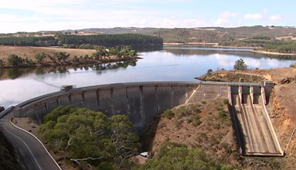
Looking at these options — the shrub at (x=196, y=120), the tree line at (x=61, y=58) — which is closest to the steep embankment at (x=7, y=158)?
the shrub at (x=196, y=120)

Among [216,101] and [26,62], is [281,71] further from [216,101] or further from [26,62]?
[26,62]

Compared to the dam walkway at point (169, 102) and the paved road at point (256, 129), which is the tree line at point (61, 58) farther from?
the paved road at point (256, 129)

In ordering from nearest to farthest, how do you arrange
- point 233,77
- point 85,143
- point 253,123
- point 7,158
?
point 7,158 < point 85,143 < point 253,123 < point 233,77

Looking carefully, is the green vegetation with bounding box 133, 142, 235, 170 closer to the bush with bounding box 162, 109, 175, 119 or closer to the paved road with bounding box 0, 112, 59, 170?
the paved road with bounding box 0, 112, 59, 170

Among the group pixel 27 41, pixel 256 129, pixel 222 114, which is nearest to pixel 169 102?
pixel 222 114

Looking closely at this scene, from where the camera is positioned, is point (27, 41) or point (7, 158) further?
point (27, 41)

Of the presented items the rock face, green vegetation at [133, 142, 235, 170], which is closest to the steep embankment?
green vegetation at [133, 142, 235, 170]

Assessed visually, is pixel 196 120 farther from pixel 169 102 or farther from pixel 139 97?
pixel 139 97
